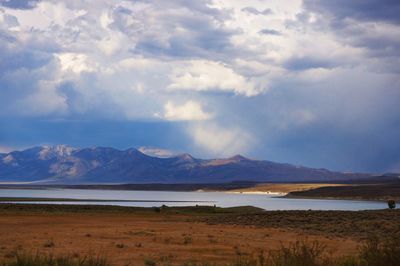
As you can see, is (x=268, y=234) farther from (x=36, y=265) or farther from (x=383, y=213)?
(x=36, y=265)

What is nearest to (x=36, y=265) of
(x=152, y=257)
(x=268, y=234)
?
(x=152, y=257)

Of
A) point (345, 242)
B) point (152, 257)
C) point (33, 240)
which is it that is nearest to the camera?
point (152, 257)

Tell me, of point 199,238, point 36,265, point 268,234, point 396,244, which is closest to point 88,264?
point 36,265

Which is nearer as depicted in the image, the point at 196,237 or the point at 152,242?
the point at 152,242

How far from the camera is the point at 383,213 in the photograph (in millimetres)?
57156

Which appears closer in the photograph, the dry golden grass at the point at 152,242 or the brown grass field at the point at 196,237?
the dry golden grass at the point at 152,242

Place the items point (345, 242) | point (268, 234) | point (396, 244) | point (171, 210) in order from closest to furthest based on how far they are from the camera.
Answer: point (396, 244)
point (345, 242)
point (268, 234)
point (171, 210)

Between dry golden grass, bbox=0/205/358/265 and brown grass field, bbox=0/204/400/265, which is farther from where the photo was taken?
brown grass field, bbox=0/204/400/265

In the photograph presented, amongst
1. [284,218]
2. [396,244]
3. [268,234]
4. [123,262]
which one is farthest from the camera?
[284,218]

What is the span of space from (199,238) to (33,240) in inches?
390

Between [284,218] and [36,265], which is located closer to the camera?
[36,265]

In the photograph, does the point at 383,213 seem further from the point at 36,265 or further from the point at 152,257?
the point at 36,265

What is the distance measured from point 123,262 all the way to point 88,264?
883cm

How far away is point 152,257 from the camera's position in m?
27.7
